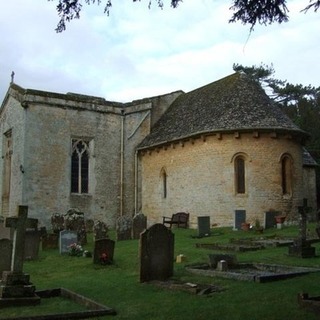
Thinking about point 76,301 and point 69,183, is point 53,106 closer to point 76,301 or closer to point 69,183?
point 69,183

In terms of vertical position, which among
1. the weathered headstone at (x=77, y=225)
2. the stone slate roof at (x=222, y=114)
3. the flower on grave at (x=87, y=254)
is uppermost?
the stone slate roof at (x=222, y=114)

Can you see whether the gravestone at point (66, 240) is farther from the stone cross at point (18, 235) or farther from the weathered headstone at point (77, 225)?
the stone cross at point (18, 235)

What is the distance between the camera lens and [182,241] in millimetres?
18656

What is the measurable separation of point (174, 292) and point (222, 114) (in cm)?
1651

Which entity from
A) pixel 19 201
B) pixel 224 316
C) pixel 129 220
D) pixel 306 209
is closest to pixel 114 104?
pixel 19 201

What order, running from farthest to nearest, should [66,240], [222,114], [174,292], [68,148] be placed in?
[68,148] < [222,114] < [66,240] < [174,292]

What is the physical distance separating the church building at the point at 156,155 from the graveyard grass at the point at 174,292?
9312 mm

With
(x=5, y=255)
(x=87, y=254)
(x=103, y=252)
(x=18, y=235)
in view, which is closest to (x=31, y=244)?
(x=87, y=254)

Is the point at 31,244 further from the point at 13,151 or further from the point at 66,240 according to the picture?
the point at 13,151

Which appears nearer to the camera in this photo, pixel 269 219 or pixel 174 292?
pixel 174 292

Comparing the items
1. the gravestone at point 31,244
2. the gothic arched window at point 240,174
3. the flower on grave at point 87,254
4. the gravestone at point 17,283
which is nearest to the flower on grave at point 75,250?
the flower on grave at point 87,254

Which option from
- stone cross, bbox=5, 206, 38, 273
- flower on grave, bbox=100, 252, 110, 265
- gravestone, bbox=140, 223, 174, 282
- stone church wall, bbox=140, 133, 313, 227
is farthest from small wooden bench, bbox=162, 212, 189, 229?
stone cross, bbox=5, 206, 38, 273

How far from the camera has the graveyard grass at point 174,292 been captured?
743cm

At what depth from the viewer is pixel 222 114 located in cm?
2478
